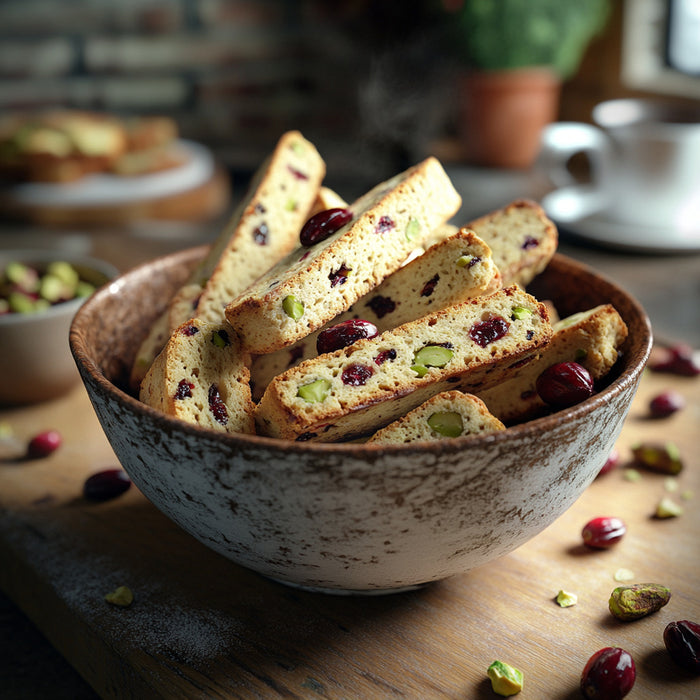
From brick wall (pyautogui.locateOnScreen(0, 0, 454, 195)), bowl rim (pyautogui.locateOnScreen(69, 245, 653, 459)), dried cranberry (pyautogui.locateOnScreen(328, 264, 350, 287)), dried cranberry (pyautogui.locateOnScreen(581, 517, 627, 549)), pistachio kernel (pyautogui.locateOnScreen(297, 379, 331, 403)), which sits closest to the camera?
bowl rim (pyautogui.locateOnScreen(69, 245, 653, 459))

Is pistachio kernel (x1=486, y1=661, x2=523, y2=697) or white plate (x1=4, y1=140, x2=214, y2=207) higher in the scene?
white plate (x1=4, y1=140, x2=214, y2=207)

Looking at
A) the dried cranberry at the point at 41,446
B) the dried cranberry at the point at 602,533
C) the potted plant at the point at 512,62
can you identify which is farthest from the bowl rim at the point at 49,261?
the potted plant at the point at 512,62

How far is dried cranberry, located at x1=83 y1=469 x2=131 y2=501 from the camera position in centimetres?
125

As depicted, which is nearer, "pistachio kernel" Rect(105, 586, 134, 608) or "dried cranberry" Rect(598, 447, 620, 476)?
"pistachio kernel" Rect(105, 586, 134, 608)

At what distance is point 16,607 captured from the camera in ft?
4.06

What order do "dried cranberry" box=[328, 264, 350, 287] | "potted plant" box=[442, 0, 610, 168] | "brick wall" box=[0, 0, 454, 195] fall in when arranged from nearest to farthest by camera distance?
1. "dried cranberry" box=[328, 264, 350, 287]
2. "potted plant" box=[442, 0, 610, 168]
3. "brick wall" box=[0, 0, 454, 195]

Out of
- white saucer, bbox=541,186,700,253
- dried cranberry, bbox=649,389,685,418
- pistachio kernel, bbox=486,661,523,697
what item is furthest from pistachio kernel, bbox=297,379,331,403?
white saucer, bbox=541,186,700,253

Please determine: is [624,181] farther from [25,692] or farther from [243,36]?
[243,36]

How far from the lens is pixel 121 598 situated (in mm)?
1025

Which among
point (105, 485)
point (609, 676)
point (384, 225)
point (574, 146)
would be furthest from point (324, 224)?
point (574, 146)

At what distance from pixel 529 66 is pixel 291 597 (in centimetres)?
244

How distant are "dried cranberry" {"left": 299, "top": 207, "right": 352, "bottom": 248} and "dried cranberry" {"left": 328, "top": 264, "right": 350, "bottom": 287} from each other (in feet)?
0.32

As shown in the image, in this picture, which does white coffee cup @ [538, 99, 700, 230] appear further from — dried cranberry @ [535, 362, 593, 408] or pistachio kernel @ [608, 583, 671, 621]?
pistachio kernel @ [608, 583, 671, 621]

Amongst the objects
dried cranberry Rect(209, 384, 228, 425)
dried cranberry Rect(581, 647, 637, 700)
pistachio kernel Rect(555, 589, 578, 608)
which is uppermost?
dried cranberry Rect(209, 384, 228, 425)
